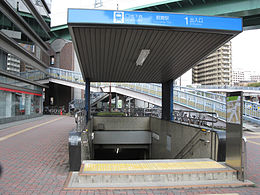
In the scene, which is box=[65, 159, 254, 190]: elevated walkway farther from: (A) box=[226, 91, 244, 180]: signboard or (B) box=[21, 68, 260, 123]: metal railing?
(B) box=[21, 68, 260, 123]: metal railing

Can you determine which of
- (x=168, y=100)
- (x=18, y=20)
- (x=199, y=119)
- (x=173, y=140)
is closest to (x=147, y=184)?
(x=199, y=119)

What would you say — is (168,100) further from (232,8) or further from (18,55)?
(18,55)

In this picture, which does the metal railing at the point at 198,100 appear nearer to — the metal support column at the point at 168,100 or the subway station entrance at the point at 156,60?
the metal support column at the point at 168,100

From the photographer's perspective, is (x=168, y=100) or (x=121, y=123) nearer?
(x=168, y=100)

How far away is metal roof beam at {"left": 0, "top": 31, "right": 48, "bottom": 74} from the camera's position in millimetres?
17000

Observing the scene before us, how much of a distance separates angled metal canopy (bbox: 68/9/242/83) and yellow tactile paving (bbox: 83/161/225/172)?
348 centimetres

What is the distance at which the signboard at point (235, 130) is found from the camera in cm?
500

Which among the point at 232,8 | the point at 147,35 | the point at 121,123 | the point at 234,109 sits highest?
the point at 232,8

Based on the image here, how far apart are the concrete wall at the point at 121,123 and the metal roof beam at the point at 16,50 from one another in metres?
9.55

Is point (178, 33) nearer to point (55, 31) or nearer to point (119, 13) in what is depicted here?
point (119, 13)

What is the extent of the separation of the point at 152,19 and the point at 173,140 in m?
6.85

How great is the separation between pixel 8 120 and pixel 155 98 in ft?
44.5

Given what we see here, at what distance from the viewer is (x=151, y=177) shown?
4.79 metres

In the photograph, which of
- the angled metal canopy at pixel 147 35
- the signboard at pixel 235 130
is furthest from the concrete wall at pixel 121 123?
the signboard at pixel 235 130
